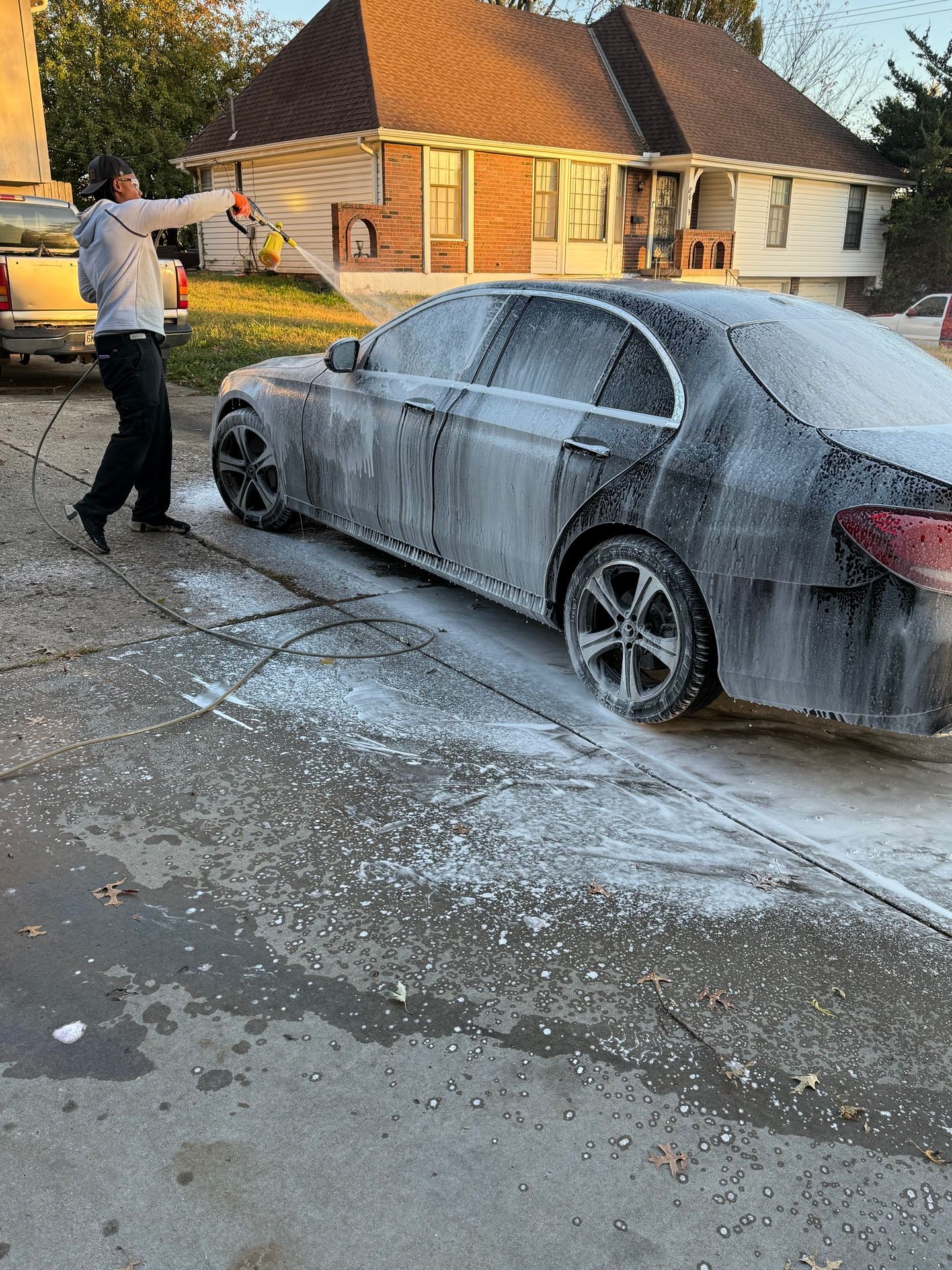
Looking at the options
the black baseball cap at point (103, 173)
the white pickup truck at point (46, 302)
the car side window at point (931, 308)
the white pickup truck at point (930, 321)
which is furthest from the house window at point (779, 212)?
the black baseball cap at point (103, 173)

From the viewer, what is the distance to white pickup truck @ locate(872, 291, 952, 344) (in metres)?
22.0

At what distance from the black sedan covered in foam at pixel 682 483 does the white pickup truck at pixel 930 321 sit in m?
19.9

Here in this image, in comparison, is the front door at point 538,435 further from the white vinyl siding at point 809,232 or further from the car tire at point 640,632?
the white vinyl siding at point 809,232

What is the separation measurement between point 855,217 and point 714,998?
117 feet

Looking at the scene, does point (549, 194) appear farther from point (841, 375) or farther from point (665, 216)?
point (841, 375)

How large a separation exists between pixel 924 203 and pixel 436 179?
688 inches

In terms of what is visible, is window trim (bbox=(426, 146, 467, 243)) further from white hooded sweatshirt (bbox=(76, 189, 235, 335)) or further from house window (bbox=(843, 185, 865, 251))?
white hooded sweatshirt (bbox=(76, 189, 235, 335))

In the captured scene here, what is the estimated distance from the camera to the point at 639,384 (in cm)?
402

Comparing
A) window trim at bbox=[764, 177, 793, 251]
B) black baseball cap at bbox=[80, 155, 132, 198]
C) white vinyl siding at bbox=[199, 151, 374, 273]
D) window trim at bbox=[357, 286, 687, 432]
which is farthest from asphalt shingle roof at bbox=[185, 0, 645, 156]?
window trim at bbox=[357, 286, 687, 432]

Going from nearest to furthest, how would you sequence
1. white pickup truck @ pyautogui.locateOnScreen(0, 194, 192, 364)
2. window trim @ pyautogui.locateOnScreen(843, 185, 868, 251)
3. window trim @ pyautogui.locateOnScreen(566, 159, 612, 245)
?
white pickup truck @ pyautogui.locateOnScreen(0, 194, 192, 364)
window trim @ pyautogui.locateOnScreen(566, 159, 612, 245)
window trim @ pyautogui.locateOnScreen(843, 185, 868, 251)

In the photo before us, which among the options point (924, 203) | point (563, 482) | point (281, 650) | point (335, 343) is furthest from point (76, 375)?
point (924, 203)

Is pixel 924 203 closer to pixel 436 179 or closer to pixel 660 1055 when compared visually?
pixel 436 179

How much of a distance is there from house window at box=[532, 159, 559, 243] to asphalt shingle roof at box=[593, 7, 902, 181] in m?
3.40

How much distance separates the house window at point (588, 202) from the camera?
2689cm
